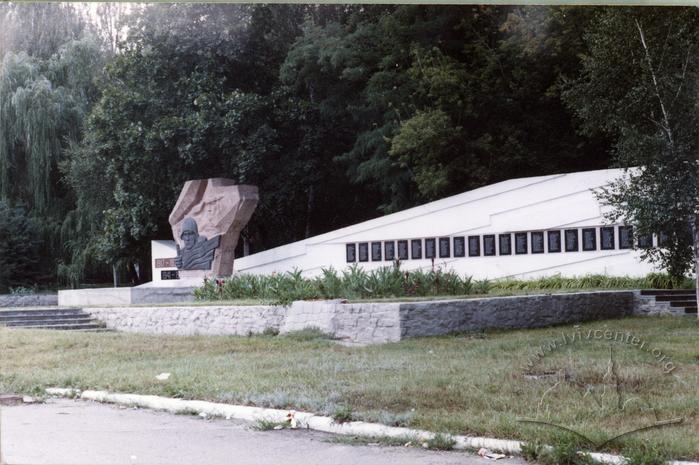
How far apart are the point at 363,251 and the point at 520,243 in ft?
12.3

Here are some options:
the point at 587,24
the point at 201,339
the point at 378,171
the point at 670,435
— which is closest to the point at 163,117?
the point at 378,171

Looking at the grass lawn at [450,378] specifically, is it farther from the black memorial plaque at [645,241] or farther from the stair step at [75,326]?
the stair step at [75,326]

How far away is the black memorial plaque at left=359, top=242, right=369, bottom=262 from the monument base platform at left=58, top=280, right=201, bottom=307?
3969mm

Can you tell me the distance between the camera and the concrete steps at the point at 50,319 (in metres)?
16.5

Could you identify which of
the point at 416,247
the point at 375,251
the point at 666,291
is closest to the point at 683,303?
the point at 666,291

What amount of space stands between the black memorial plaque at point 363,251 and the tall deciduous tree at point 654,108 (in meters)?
8.74

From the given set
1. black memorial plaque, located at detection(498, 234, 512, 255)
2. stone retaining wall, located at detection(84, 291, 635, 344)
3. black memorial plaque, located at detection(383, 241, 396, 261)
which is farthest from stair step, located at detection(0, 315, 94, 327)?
black memorial plaque, located at detection(498, 234, 512, 255)

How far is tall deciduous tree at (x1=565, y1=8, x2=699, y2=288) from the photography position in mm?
10562

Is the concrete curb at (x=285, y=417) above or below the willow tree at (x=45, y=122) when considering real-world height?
below

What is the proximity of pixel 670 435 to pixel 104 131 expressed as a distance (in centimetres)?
1384

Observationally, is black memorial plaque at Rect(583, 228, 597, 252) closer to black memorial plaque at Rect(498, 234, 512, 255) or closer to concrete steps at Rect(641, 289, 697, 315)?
black memorial plaque at Rect(498, 234, 512, 255)

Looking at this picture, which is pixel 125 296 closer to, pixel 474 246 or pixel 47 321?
→ pixel 47 321

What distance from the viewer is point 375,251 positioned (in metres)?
21.2

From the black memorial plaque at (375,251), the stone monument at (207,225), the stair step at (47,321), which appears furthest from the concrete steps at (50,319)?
the black memorial plaque at (375,251)
